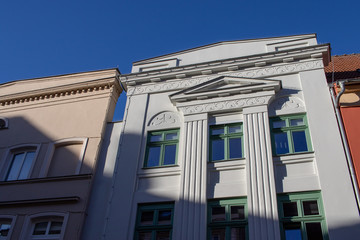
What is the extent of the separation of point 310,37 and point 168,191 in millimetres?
7654

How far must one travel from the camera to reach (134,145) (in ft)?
44.2

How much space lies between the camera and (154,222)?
11.6 metres

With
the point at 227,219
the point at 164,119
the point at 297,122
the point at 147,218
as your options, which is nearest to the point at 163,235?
the point at 147,218

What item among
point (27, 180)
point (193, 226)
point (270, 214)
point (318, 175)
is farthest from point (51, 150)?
point (318, 175)

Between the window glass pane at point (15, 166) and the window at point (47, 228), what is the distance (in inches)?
98.9

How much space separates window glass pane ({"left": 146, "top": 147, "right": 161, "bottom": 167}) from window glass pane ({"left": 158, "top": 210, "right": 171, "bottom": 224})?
172cm

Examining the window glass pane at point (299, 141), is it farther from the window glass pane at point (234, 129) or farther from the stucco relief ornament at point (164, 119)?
the stucco relief ornament at point (164, 119)

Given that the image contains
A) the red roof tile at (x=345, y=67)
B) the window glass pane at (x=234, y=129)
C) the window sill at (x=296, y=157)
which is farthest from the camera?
the red roof tile at (x=345, y=67)

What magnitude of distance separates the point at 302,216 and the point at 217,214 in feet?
7.36

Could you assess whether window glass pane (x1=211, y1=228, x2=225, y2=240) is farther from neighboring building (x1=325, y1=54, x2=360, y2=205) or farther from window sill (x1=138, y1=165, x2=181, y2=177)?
neighboring building (x1=325, y1=54, x2=360, y2=205)

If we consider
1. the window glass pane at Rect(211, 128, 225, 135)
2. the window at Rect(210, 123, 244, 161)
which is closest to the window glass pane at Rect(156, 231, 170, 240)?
the window at Rect(210, 123, 244, 161)

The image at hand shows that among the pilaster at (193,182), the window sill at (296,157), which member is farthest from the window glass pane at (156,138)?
the window sill at (296,157)

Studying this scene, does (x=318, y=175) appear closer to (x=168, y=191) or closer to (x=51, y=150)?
(x=168, y=191)

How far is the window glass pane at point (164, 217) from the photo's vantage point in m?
11.5
